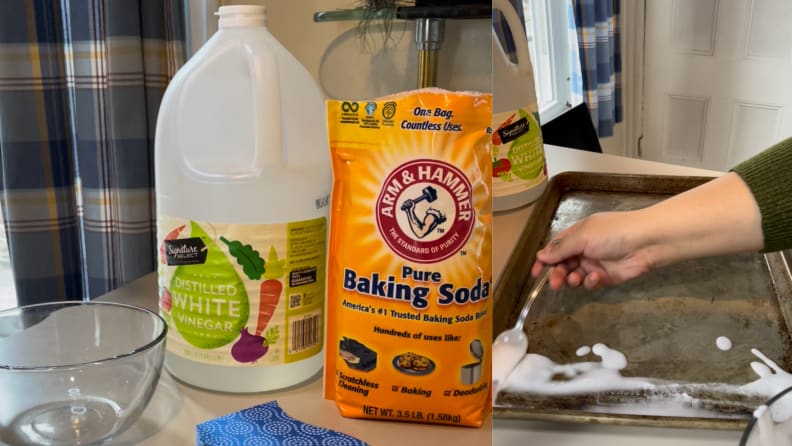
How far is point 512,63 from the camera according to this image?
49 cm

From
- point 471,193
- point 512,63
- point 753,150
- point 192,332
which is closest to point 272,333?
point 192,332

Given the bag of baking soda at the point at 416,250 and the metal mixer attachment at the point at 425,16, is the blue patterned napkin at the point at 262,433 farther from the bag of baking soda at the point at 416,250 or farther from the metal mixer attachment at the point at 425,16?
the metal mixer attachment at the point at 425,16

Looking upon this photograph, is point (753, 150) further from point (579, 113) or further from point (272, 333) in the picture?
point (272, 333)

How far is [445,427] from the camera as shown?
63cm

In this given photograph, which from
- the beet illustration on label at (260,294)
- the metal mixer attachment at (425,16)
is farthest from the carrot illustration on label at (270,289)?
the metal mixer attachment at (425,16)

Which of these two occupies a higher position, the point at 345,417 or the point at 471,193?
the point at 471,193

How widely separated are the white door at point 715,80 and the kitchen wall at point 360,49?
0.79m

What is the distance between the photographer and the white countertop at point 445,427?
53 centimetres

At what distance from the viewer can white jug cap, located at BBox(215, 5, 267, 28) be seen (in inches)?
26.6

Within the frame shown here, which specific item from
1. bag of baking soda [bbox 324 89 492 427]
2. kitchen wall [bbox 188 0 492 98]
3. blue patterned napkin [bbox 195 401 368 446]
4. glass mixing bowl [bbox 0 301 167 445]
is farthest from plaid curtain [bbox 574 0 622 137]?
kitchen wall [bbox 188 0 492 98]

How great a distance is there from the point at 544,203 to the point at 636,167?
0.11 m

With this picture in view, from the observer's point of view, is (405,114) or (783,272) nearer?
(783,272)

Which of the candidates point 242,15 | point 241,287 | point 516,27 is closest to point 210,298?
point 241,287

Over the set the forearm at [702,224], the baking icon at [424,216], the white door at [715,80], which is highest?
the white door at [715,80]
